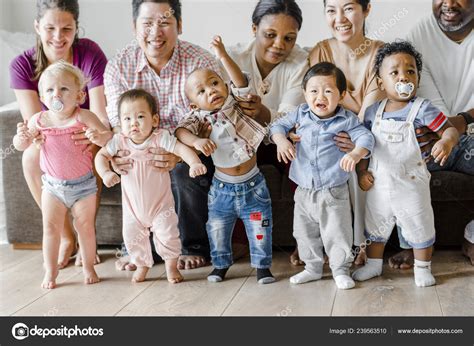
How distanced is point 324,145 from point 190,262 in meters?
0.61

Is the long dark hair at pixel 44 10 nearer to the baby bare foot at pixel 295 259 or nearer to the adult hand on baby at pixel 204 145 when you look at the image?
the adult hand on baby at pixel 204 145

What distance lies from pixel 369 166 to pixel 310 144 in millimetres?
210

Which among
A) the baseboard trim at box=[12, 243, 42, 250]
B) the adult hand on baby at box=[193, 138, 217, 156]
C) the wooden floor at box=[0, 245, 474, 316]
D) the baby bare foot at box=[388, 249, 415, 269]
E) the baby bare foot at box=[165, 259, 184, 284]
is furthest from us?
the baseboard trim at box=[12, 243, 42, 250]

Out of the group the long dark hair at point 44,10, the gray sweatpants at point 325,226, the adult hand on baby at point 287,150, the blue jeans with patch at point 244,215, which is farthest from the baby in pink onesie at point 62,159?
the gray sweatpants at point 325,226

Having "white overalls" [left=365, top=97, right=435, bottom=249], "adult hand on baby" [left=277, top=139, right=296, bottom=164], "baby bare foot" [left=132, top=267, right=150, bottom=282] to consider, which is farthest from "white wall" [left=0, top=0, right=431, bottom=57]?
"baby bare foot" [left=132, top=267, right=150, bottom=282]

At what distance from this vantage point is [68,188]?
1987 mm

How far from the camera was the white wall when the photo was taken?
230cm

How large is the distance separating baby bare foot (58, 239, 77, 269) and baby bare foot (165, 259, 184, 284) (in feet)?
1.37

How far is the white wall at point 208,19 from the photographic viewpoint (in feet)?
7.55

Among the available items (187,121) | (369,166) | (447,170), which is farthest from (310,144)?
(447,170)

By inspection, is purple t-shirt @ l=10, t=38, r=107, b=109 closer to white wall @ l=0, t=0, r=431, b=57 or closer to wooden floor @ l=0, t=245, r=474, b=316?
white wall @ l=0, t=0, r=431, b=57

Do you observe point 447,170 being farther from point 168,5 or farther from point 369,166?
point 168,5

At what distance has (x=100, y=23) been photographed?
7.80 ft
